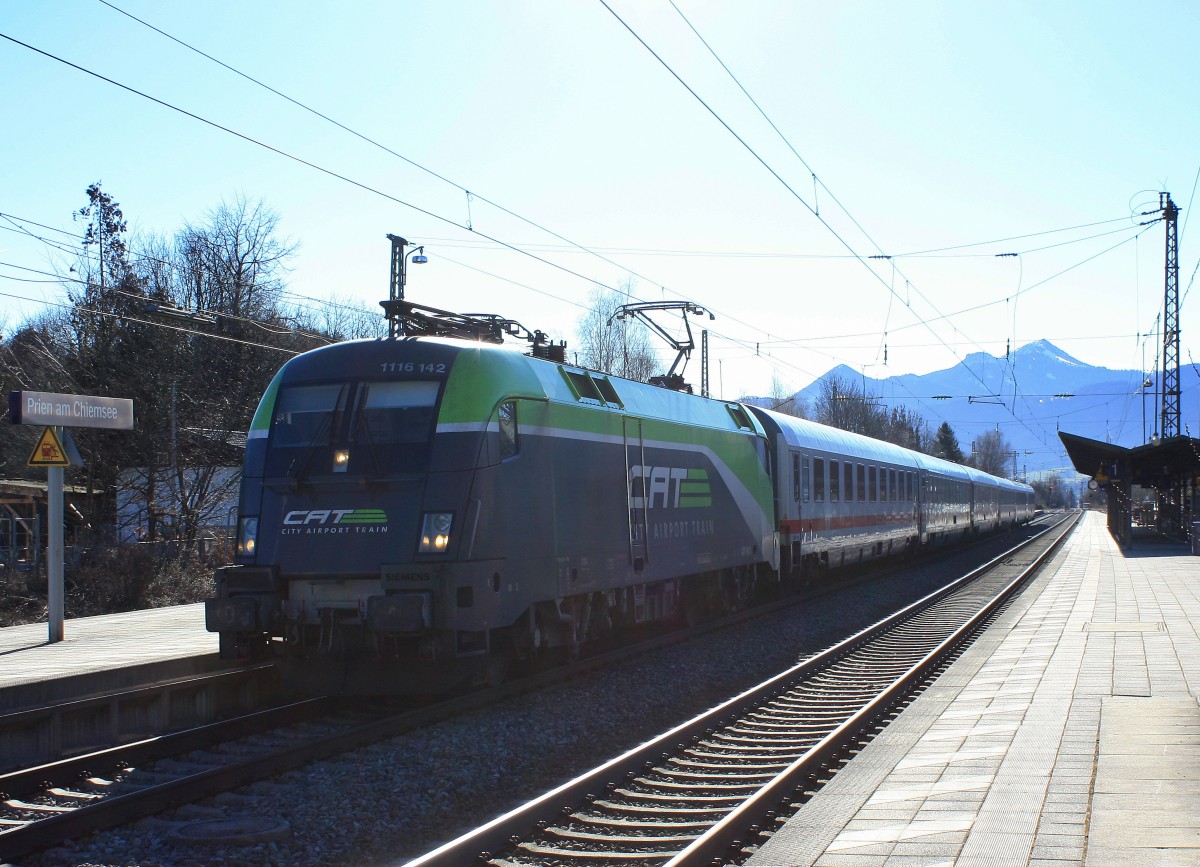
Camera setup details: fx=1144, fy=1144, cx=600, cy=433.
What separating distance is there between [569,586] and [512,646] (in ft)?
2.75

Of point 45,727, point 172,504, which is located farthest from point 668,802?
point 172,504

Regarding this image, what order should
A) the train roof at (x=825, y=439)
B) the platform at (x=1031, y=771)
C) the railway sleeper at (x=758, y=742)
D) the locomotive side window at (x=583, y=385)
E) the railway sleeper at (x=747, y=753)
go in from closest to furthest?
the platform at (x=1031, y=771) → the railway sleeper at (x=747, y=753) → the railway sleeper at (x=758, y=742) → the locomotive side window at (x=583, y=385) → the train roof at (x=825, y=439)

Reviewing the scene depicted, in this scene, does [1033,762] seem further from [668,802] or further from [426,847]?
[426,847]

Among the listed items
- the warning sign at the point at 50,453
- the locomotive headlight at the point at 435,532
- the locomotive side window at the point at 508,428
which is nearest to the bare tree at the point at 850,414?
the warning sign at the point at 50,453

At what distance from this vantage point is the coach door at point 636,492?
1293 centimetres

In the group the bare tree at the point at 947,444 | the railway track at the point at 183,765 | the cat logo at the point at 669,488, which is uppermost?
the bare tree at the point at 947,444

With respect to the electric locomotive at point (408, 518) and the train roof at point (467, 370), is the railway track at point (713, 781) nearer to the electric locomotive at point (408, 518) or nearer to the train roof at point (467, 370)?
the electric locomotive at point (408, 518)

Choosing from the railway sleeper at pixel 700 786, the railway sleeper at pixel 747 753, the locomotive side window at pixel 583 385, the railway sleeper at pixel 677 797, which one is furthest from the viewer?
the locomotive side window at pixel 583 385

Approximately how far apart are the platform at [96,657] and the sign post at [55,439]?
0.58 meters

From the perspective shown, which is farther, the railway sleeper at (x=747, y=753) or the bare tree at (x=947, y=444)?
the bare tree at (x=947, y=444)

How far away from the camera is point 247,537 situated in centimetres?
1033

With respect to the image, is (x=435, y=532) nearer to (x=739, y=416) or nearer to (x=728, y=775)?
(x=728, y=775)

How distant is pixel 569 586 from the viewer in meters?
11.3

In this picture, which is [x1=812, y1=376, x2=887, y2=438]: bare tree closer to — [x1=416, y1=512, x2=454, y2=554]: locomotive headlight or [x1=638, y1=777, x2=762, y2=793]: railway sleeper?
[x1=416, y1=512, x2=454, y2=554]: locomotive headlight
